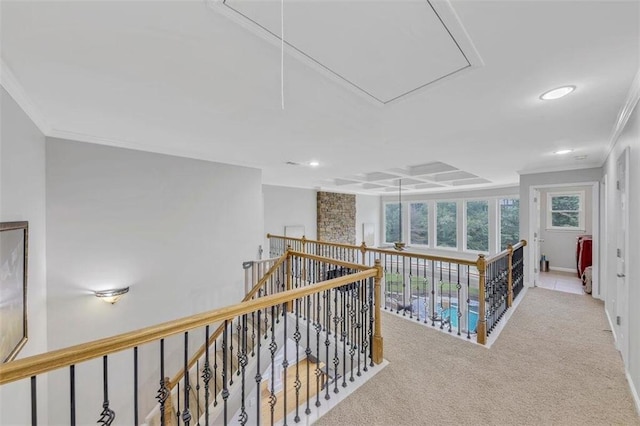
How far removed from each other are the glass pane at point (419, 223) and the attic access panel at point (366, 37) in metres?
8.08

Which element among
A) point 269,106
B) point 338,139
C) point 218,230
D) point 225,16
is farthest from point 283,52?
point 218,230

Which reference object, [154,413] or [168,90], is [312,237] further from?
[168,90]

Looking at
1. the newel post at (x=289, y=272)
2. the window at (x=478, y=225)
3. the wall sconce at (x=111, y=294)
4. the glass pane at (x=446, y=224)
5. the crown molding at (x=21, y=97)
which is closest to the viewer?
the crown molding at (x=21, y=97)

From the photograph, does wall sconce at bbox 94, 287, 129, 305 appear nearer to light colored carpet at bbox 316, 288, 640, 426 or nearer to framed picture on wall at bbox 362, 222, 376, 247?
light colored carpet at bbox 316, 288, 640, 426

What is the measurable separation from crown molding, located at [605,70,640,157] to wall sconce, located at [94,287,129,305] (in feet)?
16.0

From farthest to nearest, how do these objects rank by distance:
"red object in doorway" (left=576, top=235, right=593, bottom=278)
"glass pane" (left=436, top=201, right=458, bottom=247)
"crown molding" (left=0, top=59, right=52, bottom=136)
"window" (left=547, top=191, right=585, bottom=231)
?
"glass pane" (left=436, top=201, right=458, bottom=247) → "window" (left=547, top=191, right=585, bottom=231) → "red object in doorway" (left=576, top=235, right=593, bottom=278) → "crown molding" (left=0, top=59, right=52, bottom=136)

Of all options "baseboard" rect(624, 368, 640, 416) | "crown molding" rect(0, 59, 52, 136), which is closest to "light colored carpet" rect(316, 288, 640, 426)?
"baseboard" rect(624, 368, 640, 416)

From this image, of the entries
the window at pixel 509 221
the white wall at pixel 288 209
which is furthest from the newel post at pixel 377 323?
the window at pixel 509 221

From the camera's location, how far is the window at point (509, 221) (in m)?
7.29

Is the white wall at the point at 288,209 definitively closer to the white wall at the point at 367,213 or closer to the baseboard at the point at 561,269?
the white wall at the point at 367,213

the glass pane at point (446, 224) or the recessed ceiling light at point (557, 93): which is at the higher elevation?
the recessed ceiling light at point (557, 93)

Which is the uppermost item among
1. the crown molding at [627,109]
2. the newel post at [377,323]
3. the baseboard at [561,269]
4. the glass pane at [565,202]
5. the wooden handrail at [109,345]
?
the crown molding at [627,109]

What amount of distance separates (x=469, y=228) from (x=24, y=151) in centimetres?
927

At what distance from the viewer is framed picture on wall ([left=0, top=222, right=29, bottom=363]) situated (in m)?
1.72
